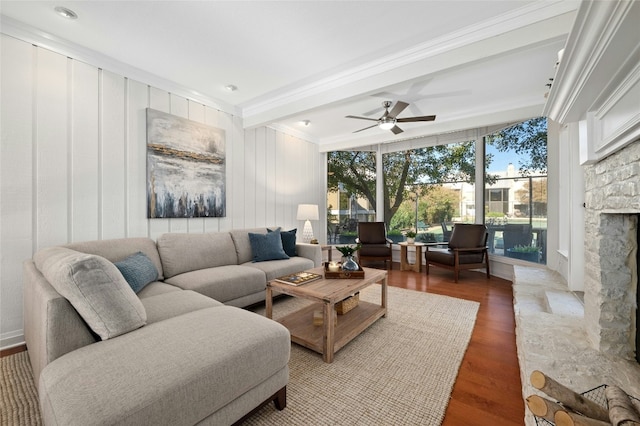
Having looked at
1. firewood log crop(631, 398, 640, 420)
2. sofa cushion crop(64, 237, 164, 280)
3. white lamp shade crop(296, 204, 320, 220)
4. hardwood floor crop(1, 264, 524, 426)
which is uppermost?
white lamp shade crop(296, 204, 320, 220)

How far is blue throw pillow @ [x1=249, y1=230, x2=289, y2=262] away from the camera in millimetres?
3533

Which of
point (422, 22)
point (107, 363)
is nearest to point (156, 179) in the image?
point (107, 363)

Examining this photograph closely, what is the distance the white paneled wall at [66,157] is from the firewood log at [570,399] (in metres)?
3.61

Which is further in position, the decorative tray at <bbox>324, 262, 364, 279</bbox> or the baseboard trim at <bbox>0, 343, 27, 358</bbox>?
the decorative tray at <bbox>324, 262, 364, 279</bbox>

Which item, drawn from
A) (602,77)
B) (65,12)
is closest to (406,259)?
(602,77)

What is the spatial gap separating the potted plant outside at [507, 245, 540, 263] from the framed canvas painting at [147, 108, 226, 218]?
4649 millimetres

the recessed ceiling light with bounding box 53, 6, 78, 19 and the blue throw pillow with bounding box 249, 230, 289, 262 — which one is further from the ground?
the recessed ceiling light with bounding box 53, 6, 78, 19

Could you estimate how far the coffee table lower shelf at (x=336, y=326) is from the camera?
213 centimetres

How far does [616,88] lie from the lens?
51.8 inches

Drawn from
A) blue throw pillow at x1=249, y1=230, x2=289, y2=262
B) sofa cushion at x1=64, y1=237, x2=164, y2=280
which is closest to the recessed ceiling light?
sofa cushion at x1=64, y1=237, x2=164, y2=280

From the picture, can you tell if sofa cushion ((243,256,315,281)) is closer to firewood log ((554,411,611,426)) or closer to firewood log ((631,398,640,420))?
firewood log ((554,411,611,426))

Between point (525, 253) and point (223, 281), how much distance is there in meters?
4.51

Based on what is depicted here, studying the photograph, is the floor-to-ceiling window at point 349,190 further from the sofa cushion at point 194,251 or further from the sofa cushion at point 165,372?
the sofa cushion at point 165,372

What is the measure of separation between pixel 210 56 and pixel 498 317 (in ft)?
13.3
